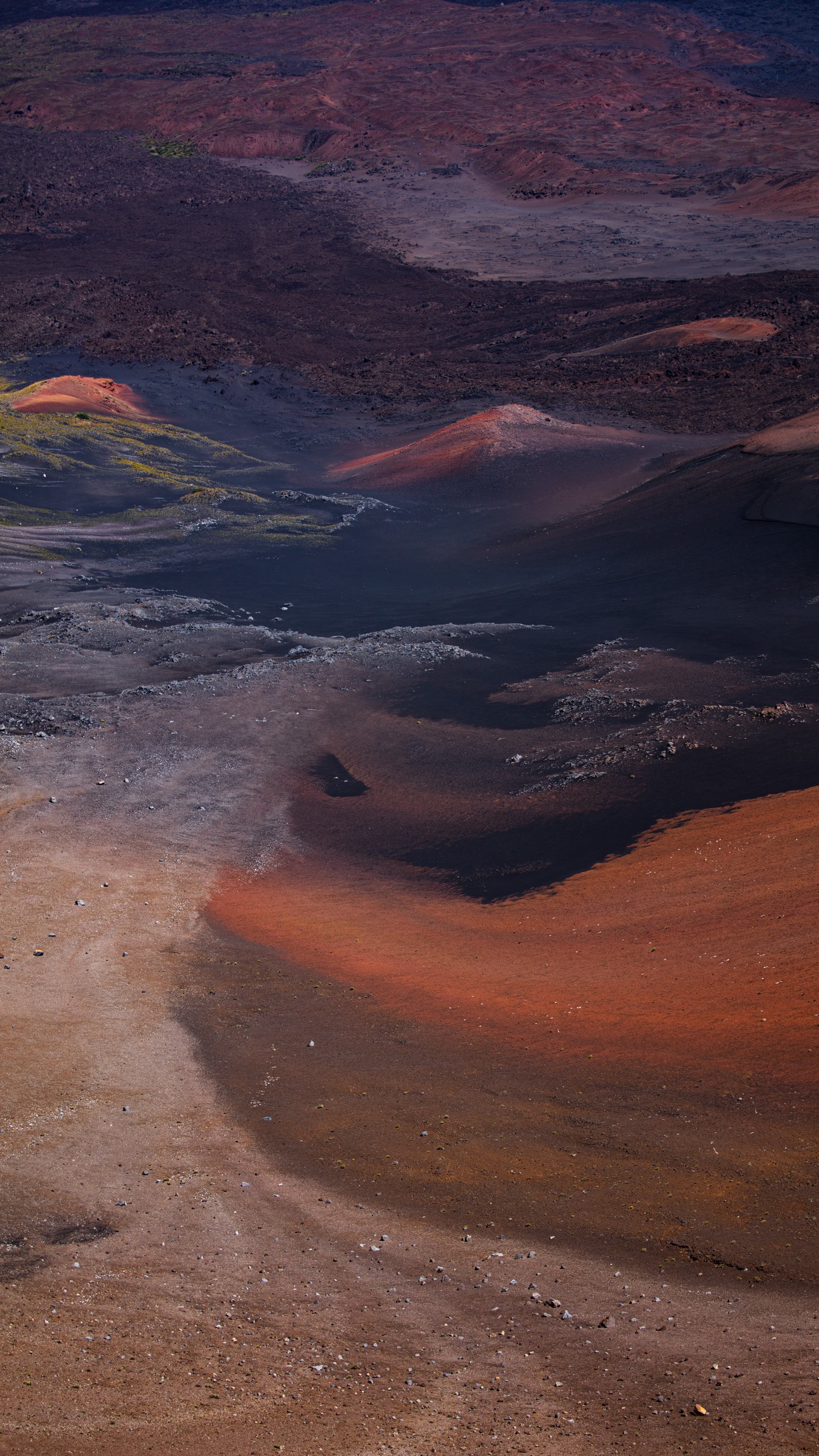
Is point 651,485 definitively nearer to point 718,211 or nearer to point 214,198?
point 718,211

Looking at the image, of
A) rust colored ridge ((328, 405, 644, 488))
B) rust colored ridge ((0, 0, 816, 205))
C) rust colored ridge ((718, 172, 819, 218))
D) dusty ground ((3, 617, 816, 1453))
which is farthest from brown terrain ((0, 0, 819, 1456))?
rust colored ridge ((0, 0, 816, 205))

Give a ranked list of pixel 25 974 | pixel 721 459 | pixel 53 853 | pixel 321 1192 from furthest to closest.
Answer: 1. pixel 721 459
2. pixel 53 853
3. pixel 25 974
4. pixel 321 1192

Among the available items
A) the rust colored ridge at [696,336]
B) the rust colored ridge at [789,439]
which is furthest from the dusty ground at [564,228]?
the rust colored ridge at [789,439]

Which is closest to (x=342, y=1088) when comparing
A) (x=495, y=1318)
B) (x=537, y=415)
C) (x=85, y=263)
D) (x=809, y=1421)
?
(x=495, y=1318)

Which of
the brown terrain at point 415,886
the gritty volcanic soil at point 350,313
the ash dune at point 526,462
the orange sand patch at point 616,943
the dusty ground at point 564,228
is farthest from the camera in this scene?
the dusty ground at point 564,228

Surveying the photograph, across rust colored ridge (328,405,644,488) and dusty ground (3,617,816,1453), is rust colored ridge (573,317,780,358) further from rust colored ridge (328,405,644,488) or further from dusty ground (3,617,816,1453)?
dusty ground (3,617,816,1453)

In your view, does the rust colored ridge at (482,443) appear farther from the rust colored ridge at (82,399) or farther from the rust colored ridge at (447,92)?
the rust colored ridge at (447,92)
